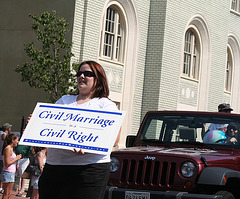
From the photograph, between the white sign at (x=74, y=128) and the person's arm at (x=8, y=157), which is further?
the person's arm at (x=8, y=157)

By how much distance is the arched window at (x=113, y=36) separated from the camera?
81.8 feet

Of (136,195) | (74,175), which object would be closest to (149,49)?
(136,195)

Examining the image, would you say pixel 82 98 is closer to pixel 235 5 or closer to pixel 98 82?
pixel 98 82

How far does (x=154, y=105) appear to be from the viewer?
86.5 ft

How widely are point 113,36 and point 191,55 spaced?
527cm

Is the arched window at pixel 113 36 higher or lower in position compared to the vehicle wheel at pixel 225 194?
higher

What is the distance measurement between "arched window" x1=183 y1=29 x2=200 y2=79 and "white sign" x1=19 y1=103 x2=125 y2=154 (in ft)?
76.5

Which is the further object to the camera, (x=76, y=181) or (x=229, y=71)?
(x=229, y=71)

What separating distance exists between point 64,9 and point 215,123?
1417 cm

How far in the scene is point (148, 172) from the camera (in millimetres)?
8680

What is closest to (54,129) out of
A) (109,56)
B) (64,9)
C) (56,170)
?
(56,170)

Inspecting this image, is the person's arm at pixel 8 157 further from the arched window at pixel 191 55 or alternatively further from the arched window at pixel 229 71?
the arched window at pixel 229 71

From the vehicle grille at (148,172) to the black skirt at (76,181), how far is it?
3.05m

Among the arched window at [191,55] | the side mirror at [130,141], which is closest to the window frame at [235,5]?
the arched window at [191,55]
